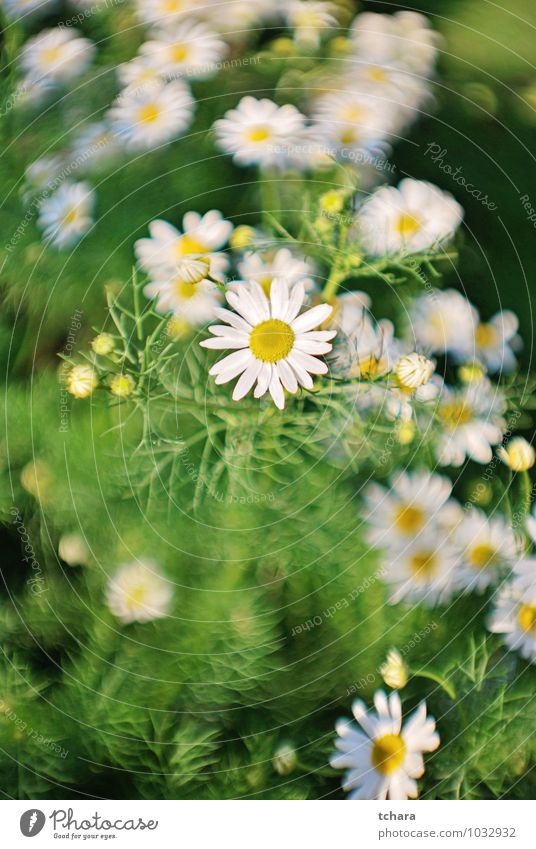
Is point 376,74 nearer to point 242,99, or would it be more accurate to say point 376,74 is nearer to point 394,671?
point 242,99

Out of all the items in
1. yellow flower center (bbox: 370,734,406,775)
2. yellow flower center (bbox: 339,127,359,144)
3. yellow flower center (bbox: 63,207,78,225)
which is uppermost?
yellow flower center (bbox: 63,207,78,225)

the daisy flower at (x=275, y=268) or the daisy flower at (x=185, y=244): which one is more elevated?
the daisy flower at (x=185, y=244)

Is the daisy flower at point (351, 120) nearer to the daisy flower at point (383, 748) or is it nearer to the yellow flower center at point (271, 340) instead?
the yellow flower center at point (271, 340)

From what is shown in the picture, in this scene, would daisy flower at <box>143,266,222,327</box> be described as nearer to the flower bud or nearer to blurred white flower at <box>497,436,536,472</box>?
the flower bud

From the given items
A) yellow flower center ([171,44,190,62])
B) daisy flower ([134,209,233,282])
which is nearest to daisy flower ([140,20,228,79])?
yellow flower center ([171,44,190,62])

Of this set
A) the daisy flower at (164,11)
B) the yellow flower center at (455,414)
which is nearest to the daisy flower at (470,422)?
the yellow flower center at (455,414)

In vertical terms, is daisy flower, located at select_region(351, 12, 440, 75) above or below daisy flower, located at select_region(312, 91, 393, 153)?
above
